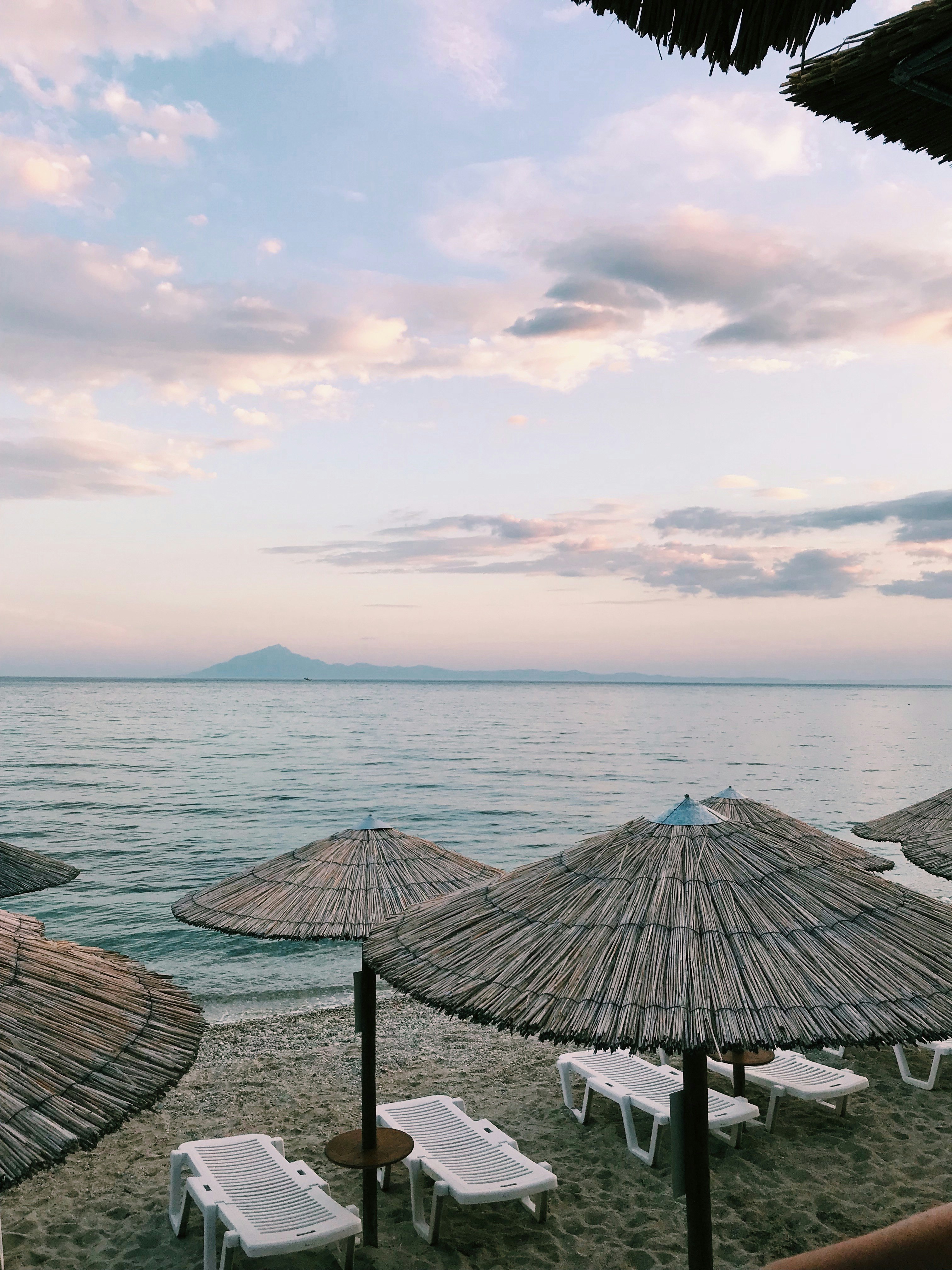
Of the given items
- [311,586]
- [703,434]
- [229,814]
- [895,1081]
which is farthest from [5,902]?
[311,586]

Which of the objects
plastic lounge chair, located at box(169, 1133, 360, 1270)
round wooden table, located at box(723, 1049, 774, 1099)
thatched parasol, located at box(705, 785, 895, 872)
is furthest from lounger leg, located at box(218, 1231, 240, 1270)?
round wooden table, located at box(723, 1049, 774, 1099)

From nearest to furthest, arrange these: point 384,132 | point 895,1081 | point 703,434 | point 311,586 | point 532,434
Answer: point 895,1081, point 384,132, point 703,434, point 532,434, point 311,586

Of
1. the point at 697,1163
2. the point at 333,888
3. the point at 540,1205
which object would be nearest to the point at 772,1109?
the point at 540,1205

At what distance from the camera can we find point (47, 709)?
98.8 metres

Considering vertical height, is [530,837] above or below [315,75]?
below

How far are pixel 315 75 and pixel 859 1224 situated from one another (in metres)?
17.7

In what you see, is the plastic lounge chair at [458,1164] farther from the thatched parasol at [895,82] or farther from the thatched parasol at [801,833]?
the thatched parasol at [895,82]

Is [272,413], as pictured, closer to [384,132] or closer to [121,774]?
[384,132]

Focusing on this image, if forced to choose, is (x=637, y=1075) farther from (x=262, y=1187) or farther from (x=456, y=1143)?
(x=262, y=1187)

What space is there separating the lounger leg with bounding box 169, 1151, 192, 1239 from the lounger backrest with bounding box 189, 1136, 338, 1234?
0.10 meters

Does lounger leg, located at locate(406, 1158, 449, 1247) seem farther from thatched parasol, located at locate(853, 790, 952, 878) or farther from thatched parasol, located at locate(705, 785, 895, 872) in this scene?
thatched parasol, located at locate(853, 790, 952, 878)

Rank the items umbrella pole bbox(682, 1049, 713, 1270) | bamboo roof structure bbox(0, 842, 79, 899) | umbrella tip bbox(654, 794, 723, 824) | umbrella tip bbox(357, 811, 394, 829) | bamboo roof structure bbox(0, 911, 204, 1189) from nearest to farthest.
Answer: bamboo roof structure bbox(0, 911, 204, 1189)
umbrella pole bbox(682, 1049, 713, 1270)
umbrella tip bbox(654, 794, 723, 824)
umbrella tip bbox(357, 811, 394, 829)
bamboo roof structure bbox(0, 842, 79, 899)

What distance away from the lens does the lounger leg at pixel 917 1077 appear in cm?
758

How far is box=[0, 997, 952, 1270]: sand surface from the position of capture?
17.5 ft
